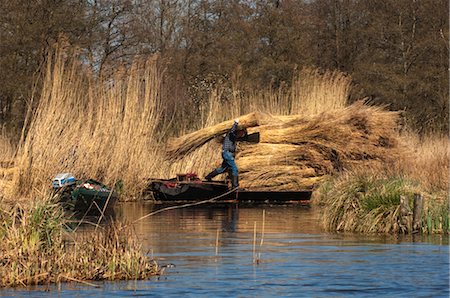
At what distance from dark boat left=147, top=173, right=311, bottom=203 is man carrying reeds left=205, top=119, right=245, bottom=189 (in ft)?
1.01

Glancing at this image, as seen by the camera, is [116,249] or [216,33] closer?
[116,249]

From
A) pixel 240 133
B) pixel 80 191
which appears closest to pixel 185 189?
pixel 240 133

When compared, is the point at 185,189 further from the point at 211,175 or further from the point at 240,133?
the point at 240,133

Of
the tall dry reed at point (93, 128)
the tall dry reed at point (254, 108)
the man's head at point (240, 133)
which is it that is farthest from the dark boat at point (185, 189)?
the tall dry reed at point (254, 108)

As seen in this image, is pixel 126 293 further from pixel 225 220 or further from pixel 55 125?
pixel 55 125

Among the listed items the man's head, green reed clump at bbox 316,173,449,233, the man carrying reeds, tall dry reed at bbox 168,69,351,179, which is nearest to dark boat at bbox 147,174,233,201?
the man carrying reeds

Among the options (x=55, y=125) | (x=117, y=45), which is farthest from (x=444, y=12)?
(x=55, y=125)

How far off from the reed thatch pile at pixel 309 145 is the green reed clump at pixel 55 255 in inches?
657

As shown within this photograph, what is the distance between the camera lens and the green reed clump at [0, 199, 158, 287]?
12906 millimetres

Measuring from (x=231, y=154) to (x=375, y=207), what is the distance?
1008 cm

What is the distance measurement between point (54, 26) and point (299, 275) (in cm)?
3019

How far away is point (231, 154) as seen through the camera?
95.2 feet

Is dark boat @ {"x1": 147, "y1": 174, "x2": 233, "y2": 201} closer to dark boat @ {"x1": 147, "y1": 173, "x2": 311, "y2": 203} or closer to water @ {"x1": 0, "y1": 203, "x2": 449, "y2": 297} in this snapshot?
dark boat @ {"x1": 147, "y1": 173, "x2": 311, "y2": 203}

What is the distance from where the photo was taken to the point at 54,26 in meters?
42.6
